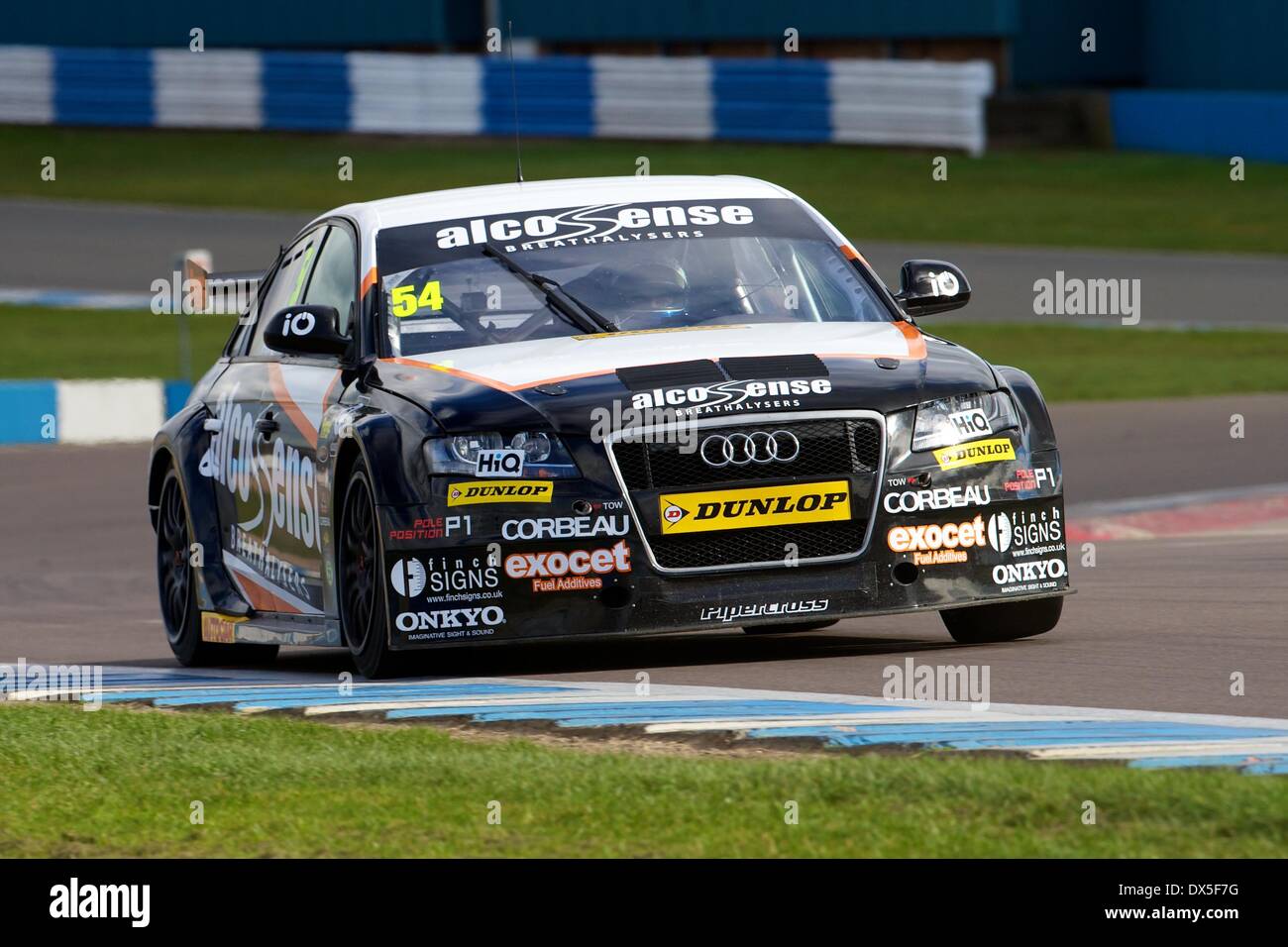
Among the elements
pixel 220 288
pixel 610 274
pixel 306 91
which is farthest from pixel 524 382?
pixel 306 91

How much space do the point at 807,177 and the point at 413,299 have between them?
2508 centimetres

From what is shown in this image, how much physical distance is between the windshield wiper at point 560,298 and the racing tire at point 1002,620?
145 cm

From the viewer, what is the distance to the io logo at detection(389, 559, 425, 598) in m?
7.87

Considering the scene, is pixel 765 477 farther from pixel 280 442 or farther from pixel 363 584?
pixel 280 442

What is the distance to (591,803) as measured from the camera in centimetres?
581

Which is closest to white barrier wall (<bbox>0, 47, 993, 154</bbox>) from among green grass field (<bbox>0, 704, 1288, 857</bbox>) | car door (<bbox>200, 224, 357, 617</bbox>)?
car door (<bbox>200, 224, 357, 617</bbox>)

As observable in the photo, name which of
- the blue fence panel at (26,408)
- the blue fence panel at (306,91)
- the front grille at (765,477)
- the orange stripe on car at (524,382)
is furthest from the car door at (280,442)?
the blue fence panel at (306,91)

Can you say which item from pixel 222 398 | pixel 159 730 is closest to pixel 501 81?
pixel 222 398

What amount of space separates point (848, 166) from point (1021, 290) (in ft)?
27.9

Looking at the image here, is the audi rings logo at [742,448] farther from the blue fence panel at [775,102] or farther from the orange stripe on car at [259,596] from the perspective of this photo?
the blue fence panel at [775,102]

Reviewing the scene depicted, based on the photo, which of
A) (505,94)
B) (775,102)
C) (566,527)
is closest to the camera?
(566,527)

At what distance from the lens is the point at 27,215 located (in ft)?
106

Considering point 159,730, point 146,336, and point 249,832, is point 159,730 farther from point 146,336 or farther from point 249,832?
point 146,336

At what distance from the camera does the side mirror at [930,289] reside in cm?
921
